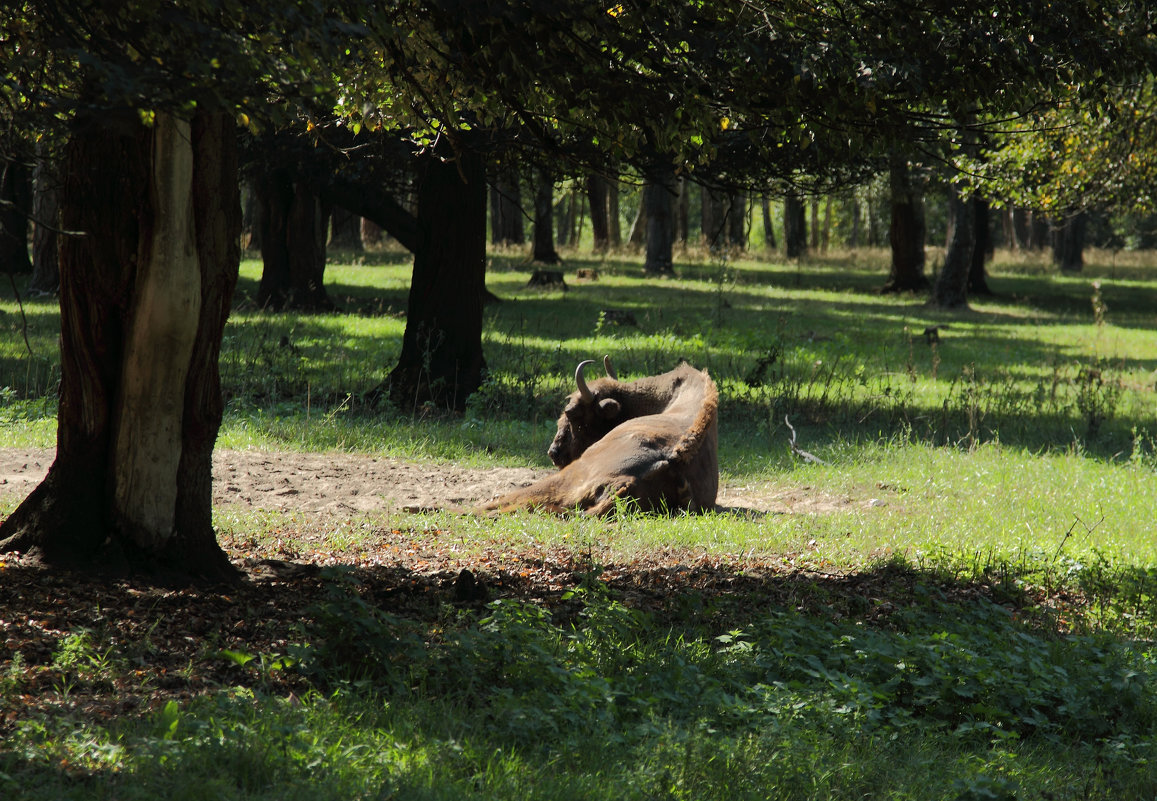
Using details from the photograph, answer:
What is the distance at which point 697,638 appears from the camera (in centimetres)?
549

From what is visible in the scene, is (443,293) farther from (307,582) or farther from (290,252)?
(290,252)

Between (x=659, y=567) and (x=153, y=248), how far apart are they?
3.42 meters

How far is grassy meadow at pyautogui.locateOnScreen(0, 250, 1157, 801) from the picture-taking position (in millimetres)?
3838

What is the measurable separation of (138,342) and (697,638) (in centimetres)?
306

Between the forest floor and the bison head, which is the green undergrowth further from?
the bison head

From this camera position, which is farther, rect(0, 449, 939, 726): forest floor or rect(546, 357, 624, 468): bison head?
rect(546, 357, 624, 468): bison head

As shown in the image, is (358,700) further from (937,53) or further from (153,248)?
(937,53)

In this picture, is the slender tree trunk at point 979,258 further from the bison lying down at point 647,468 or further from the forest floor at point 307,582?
the bison lying down at point 647,468

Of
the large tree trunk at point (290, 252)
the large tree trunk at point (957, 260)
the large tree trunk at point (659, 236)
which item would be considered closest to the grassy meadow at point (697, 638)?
the large tree trunk at point (290, 252)

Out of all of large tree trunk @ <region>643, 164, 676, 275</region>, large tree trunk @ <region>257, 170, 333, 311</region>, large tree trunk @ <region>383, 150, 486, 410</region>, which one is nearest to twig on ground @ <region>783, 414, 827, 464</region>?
large tree trunk @ <region>383, 150, 486, 410</region>

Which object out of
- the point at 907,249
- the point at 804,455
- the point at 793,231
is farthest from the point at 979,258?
the point at 804,455

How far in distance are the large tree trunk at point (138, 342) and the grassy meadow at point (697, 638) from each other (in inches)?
21.2

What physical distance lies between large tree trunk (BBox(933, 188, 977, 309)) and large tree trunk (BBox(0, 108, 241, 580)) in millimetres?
22757

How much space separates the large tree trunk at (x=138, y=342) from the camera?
5336mm
